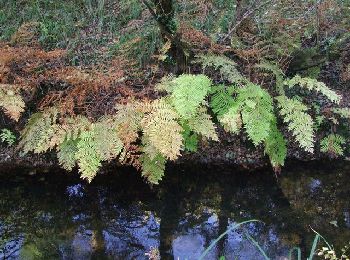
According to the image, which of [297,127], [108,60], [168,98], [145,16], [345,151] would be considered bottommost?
[345,151]

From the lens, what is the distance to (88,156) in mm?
4668

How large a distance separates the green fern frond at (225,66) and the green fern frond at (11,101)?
2.20 meters

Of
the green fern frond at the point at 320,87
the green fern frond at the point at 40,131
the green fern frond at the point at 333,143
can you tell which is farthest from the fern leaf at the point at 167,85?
the green fern frond at the point at 333,143

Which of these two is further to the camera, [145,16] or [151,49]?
[145,16]

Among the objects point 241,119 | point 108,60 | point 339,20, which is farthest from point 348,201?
point 108,60

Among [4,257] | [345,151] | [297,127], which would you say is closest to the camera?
[4,257]

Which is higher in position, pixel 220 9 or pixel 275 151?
pixel 220 9

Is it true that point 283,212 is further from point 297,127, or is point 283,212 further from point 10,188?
point 10,188

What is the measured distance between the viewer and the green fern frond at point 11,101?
15.9 ft

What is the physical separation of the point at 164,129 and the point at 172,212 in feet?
3.85

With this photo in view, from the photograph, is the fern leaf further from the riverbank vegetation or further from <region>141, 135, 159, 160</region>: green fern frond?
<region>141, 135, 159, 160</region>: green fern frond

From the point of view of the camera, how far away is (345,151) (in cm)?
598

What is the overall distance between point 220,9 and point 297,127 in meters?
3.33

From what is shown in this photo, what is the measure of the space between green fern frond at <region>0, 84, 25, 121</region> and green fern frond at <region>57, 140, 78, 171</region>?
0.61 m
